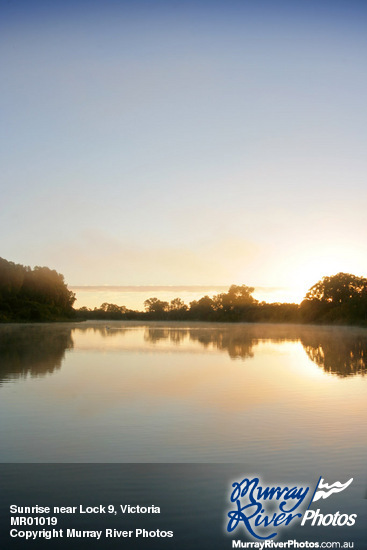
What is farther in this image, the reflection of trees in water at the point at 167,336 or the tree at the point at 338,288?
the tree at the point at 338,288

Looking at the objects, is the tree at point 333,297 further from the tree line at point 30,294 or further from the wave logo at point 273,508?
the wave logo at point 273,508

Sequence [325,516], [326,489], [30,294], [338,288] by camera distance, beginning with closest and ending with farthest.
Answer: [325,516], [326,489], [30,294], [338,288]

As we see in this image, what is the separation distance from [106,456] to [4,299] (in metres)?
100

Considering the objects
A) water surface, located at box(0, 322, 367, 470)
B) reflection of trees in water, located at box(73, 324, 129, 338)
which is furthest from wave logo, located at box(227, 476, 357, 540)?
reflection of trees in water, located at box(73, 324, 129, 338)

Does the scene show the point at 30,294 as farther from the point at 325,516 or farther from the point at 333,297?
the point at 325,516

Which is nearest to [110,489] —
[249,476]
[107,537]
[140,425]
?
[107,537]

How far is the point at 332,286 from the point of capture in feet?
395

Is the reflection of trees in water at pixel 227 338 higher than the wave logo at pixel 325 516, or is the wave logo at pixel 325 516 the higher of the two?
the reflection of trees in water at pixel 227 338

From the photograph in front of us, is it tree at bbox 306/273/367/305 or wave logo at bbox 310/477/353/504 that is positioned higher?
tree at bbox 306/273/367/305

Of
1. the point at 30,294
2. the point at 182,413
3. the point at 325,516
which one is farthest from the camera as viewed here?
the point at 30,294

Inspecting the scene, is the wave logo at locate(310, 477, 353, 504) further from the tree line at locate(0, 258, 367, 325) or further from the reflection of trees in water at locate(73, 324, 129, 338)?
the tree line at locate(0, 258, 367, 325)

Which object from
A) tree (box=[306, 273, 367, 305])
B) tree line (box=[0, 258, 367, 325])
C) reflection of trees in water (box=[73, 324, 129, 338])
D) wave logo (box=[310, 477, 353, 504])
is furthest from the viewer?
tree (box=[306, 273, 367, 305])

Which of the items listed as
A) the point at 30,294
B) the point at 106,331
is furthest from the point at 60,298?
the point at 106,331

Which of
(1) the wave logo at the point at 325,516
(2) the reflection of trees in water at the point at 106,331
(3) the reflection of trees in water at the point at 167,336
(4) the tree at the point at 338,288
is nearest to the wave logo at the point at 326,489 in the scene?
(1) the wave logo at the point at 325,516
